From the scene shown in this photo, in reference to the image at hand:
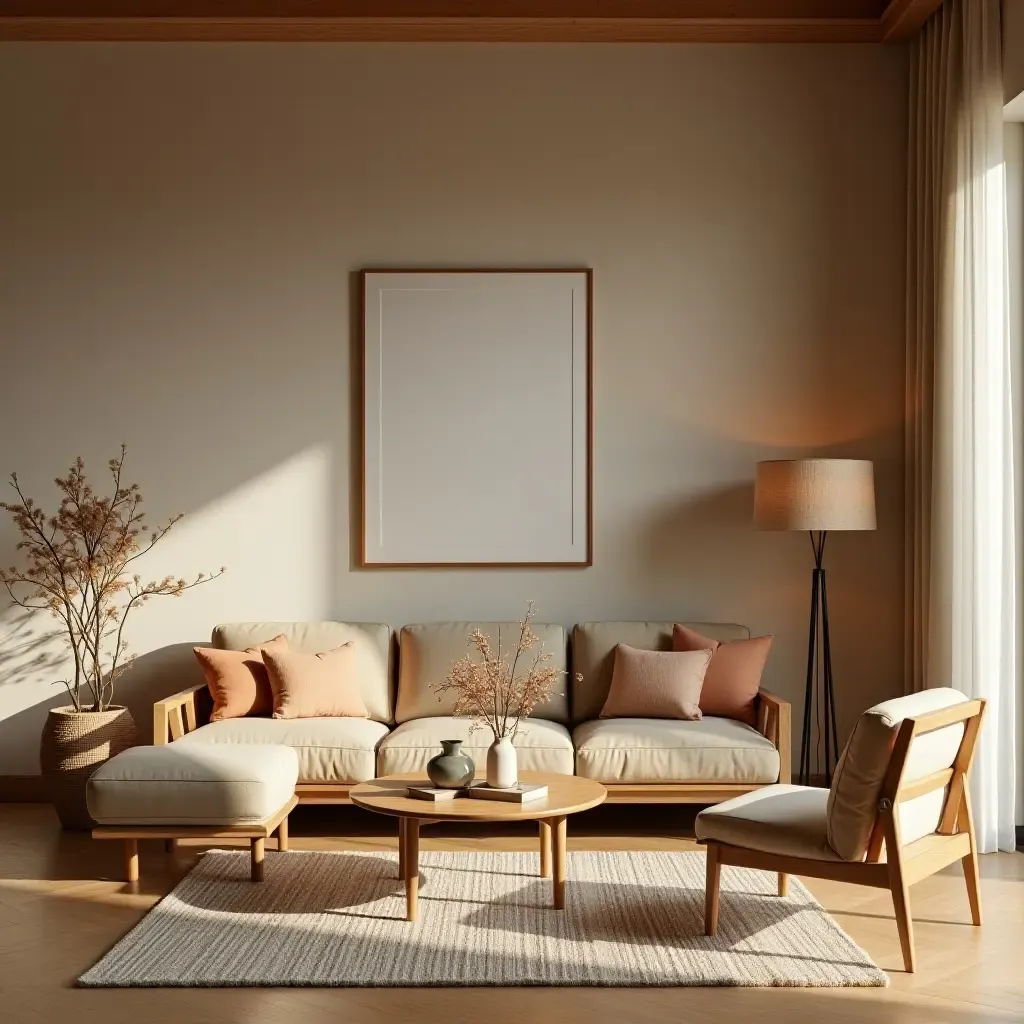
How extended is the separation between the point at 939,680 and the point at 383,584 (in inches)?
110

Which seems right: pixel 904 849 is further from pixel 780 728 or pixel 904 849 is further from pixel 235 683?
pixel 235 683

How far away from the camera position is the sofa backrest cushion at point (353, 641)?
602 cm

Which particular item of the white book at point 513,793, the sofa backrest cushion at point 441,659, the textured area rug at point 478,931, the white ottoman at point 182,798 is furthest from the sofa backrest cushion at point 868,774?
the sofa backrest cushion at point 441,659

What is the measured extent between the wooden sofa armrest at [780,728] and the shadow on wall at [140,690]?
9.48 ft

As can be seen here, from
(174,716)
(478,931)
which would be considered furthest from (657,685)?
(174,716)

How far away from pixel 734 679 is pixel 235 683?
7.73 ft

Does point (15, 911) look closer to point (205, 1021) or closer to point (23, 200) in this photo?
point (205, 1021)

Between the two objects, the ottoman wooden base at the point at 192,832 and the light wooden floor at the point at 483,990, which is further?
the ottoman wooden base at the point at 192,832

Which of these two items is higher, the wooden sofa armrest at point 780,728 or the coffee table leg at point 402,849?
the wooden sofa armrest at point 780,728

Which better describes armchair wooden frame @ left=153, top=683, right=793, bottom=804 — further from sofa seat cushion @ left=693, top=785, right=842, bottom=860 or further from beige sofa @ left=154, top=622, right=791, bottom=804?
sofa seat cushion @ left=693, top=785, right=842, bottom=860

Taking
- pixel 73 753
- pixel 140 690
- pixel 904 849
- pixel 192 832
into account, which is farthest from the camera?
pixel 140 690

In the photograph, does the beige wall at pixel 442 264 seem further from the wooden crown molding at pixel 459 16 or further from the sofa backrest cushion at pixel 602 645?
the sofa backrest cushion at pixel 602 645

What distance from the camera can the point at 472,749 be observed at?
531cm

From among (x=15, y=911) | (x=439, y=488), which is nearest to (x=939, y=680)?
(x=439, y=488)
